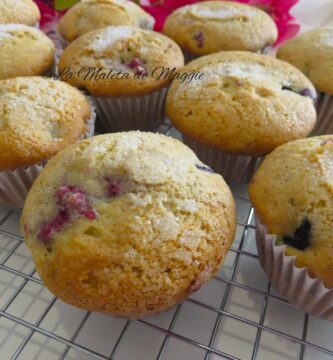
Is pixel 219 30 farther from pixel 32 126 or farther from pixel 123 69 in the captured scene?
pixel 32 126

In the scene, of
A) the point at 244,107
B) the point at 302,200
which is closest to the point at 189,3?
the point at 244,107

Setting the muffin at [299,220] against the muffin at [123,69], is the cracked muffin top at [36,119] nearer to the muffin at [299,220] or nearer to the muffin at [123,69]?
the muffin at [123,69]

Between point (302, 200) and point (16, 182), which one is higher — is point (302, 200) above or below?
above

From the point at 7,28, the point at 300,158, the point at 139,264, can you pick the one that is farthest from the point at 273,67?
the point at 7,28

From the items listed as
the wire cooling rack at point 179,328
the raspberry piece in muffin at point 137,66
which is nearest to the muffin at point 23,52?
the raspberry piece in muffin at point 137,66

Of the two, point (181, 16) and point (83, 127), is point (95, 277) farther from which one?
point (181, 16)

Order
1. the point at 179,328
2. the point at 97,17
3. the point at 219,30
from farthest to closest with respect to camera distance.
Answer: the point at 97,17
the point at 219,30
the point at 179,328

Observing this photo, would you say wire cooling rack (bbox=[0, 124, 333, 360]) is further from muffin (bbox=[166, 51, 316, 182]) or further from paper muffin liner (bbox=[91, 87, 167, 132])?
paper muffin liner (bbox=[91, 87, 167, 132])
